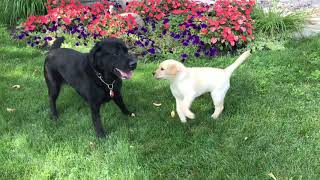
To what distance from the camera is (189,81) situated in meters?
4.25

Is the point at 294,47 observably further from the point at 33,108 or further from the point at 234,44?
the point at 33,108

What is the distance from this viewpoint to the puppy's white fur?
4.21 metres

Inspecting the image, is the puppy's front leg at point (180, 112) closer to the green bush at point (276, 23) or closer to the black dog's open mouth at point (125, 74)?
the black dog's open mouth at point (125, 74)

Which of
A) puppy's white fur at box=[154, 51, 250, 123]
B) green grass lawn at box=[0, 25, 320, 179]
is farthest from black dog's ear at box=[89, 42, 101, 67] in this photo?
green grass lawn at box=[0, 25, 320, 179]

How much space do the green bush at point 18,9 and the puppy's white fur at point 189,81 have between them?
5.18m

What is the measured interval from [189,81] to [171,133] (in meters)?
0.59

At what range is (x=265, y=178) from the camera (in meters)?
3.43

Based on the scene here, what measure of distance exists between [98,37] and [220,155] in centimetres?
393

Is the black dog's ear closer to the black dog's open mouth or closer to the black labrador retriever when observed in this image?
the black labrador retriever

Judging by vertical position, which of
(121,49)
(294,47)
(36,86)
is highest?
(121,49)

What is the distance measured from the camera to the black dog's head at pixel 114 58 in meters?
3.85

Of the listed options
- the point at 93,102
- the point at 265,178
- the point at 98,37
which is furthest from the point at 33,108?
the point at 265,178

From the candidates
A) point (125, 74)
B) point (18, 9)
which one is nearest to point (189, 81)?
point (125, 74)

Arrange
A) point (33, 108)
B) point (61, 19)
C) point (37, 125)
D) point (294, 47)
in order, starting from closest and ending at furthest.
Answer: point (37, 125), point (33, 108), point (294, 47), point (61, 19)
